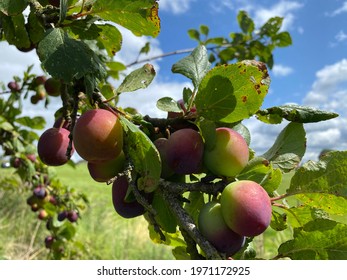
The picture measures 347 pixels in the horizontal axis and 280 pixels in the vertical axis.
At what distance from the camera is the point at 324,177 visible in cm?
72

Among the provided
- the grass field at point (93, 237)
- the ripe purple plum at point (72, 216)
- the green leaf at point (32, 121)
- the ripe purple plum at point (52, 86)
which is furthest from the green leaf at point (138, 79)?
the grass field at point (93, 237)

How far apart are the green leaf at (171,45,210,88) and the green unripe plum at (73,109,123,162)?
151mm

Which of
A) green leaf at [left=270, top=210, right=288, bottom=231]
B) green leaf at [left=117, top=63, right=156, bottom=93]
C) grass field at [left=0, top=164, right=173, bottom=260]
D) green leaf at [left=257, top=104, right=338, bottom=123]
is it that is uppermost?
green leaf at [left=257, top=104, right=338, bottom=123]

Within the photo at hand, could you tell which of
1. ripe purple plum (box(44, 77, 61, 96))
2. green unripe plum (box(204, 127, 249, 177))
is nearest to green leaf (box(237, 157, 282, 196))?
green unripe plum (box(204, 127, 249, 177))

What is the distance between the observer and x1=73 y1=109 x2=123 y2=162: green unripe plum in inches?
26.3

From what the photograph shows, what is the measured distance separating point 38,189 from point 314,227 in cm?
193

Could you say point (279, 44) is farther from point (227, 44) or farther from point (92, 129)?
point (92, 129)

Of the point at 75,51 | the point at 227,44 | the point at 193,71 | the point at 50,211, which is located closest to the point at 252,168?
the point at 193,71

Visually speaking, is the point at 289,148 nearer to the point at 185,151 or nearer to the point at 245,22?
the point at 185,151

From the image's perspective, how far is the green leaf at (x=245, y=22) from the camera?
2799 millimetres

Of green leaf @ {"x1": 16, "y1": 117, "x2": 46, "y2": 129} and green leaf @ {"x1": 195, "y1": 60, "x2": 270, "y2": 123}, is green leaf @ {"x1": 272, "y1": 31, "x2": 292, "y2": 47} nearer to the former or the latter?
green leaf @ {"x1": 16, "y1": 117, "x2": 46, "y2": 129}

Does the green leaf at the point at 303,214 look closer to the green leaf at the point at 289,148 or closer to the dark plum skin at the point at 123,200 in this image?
the green leaf at the point at 289,148

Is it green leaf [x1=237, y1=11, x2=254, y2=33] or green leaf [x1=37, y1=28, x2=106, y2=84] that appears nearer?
green leaf [x1=37, y1=28, x2=106, y2=84]

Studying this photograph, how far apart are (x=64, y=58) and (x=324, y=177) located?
1.60ft
